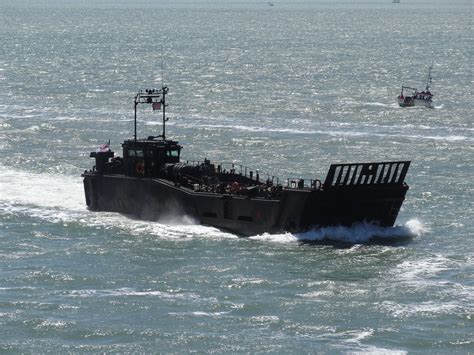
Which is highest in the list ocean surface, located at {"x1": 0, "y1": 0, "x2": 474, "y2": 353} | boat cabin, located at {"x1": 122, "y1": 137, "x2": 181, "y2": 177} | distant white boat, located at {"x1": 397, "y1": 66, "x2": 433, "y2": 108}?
distant white boat, located at {"x1": 397, "y1": 66, "x2": 433, "y2": 108}

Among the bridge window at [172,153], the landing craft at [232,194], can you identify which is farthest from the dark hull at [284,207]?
the bridge window at [172,153]

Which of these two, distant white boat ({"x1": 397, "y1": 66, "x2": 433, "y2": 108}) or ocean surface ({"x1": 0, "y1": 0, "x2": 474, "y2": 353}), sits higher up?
distant white boat ({"x1": 397, "y1": 66, "x2": 433, "y2": 108})

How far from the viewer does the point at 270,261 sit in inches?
2522

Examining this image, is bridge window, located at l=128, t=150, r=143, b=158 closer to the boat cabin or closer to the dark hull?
the boat cabin

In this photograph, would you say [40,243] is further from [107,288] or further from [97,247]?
[107,288]

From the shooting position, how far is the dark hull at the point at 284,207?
2675 inches

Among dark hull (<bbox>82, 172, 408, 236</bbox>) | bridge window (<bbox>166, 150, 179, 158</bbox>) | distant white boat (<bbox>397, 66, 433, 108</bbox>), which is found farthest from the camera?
distant white boat (<bbox>397, 66, 433, 108</bbox>)

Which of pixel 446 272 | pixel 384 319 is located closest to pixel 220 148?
pixel 446 272

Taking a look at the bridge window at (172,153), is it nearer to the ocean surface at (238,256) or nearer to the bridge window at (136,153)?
the bridge window at (136,153)

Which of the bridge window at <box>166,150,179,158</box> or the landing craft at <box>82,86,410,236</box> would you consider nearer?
the landing craft at <box>82,86,410,236</box>

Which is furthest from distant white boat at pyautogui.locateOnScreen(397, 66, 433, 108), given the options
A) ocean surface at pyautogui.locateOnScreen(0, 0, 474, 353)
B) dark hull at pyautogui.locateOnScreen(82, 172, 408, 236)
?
dark hull at pyautogui.locateOnScreen(82, 172, 408, 236)

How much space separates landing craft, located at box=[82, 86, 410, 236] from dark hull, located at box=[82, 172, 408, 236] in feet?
0.17

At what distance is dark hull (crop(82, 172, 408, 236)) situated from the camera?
67938mm

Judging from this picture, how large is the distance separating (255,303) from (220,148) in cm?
4321
